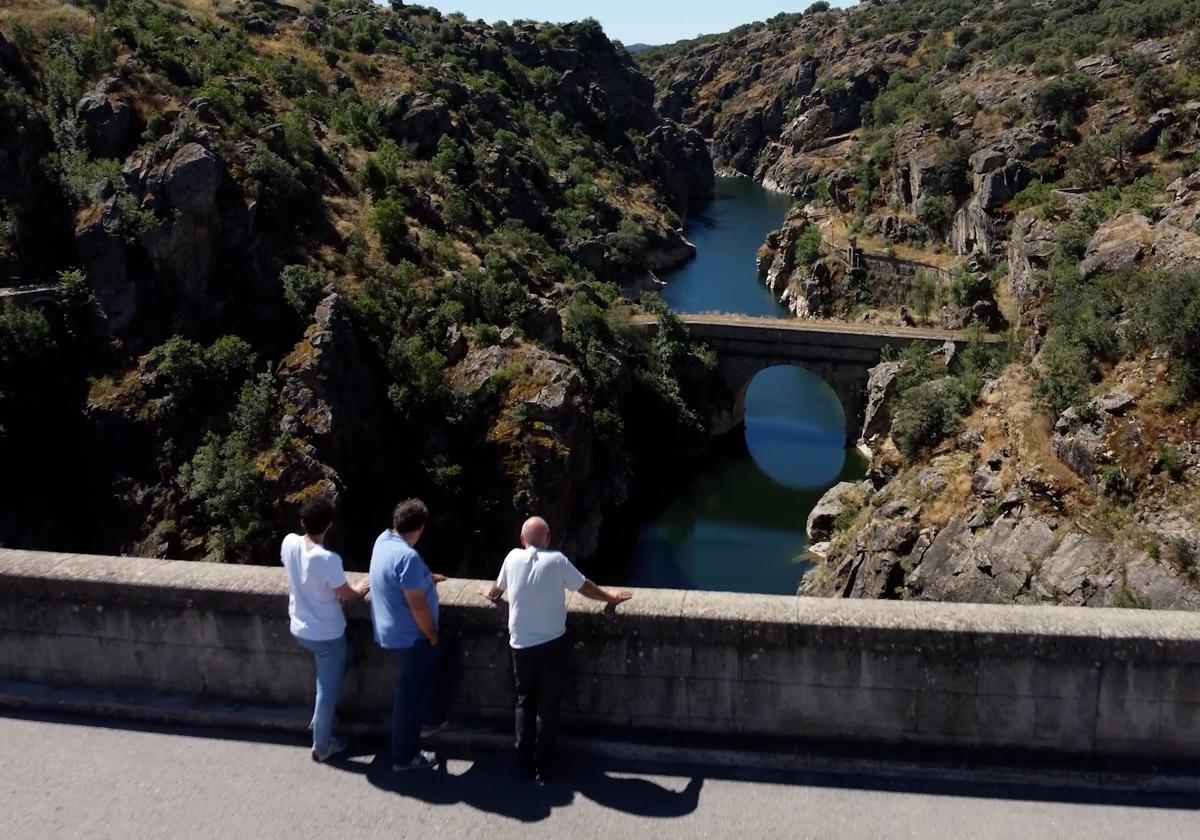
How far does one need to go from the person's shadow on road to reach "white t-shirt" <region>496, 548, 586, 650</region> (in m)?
0.81

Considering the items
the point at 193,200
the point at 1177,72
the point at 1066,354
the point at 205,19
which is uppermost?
the point at 205,19

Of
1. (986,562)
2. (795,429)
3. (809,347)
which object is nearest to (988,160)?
(809,347)

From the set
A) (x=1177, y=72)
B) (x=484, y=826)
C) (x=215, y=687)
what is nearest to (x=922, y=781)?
(x=484, y=826)

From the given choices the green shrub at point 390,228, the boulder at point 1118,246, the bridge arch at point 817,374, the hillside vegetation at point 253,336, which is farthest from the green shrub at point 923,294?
the green shrub at point 390,228

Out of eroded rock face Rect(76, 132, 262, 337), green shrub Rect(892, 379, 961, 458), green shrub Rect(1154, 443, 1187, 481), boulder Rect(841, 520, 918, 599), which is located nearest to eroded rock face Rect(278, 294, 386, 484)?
eroded rock face Rect(76, 132, 262, 337)

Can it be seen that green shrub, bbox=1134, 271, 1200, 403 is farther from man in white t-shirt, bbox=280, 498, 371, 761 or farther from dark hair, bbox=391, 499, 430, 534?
man in white t-shirt, bbox=280, 498, 371, 761

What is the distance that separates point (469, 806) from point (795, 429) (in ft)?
133

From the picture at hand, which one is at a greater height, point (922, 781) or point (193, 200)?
point (193, 200)

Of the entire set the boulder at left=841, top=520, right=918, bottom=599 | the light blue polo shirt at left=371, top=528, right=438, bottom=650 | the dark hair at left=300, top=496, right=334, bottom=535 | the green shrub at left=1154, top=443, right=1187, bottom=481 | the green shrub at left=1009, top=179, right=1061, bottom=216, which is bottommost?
the boulder at left=841, top=520, right=918, bottom=599

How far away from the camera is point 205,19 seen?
51375 mm

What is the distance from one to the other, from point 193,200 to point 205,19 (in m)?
25.8

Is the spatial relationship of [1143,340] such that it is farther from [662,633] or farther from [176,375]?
[176,375]

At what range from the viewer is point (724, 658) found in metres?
6.21

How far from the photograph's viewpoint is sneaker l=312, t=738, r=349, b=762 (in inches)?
241
